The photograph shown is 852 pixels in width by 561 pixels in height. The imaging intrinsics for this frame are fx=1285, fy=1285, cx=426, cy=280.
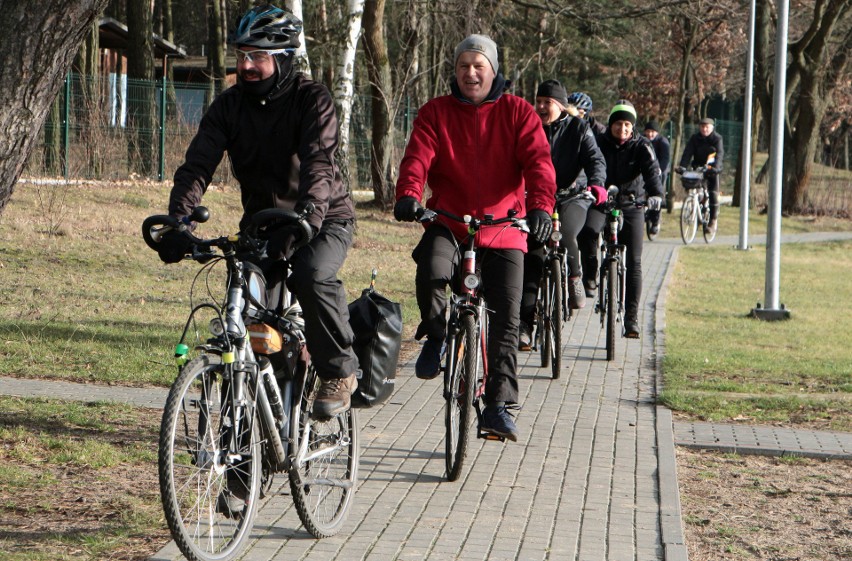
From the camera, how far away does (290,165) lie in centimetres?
516

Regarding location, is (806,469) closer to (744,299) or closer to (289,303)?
(289,303)

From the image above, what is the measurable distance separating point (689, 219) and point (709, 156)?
53.1 inches

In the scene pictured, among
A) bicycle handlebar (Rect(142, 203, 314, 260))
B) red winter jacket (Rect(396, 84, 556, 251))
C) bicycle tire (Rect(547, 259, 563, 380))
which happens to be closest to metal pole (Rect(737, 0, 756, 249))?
bicycle tire (Rect(547, 259, 563, 380))

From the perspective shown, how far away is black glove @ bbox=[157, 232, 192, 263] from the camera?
444 centimetres

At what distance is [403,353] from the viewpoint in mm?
10359

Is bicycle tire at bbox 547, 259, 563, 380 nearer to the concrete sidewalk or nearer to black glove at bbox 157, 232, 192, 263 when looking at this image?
the concrete sidewalk

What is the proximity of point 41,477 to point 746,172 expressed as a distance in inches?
765

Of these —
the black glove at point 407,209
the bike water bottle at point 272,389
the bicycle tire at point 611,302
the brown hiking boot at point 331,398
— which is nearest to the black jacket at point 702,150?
the bicycle tire at point 611,302

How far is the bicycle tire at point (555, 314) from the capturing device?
30.3 feet

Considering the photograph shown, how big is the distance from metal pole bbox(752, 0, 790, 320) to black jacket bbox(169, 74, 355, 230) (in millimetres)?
9259

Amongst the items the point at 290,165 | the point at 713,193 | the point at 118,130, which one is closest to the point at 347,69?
the point at 118,130

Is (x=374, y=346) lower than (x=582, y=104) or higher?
lower

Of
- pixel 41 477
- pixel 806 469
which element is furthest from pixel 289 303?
pixel 806 469

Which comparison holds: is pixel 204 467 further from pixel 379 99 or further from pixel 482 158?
pixel 379 99
